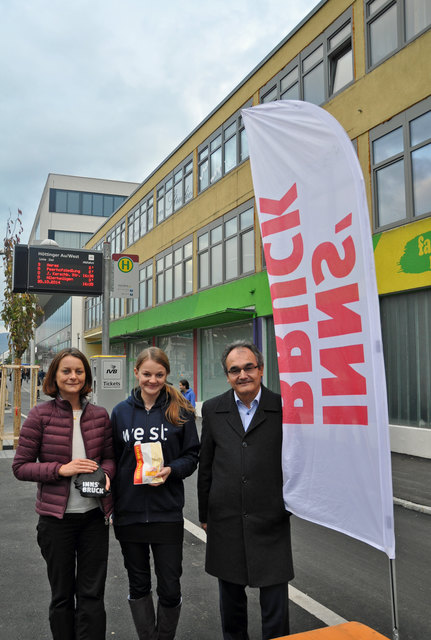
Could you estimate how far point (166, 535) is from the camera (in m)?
3.22

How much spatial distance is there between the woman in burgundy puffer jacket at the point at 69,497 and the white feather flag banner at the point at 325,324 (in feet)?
3.76

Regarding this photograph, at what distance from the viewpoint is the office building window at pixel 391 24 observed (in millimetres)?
11422

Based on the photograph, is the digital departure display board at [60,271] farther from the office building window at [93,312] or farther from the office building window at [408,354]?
the office building window at [93,312]

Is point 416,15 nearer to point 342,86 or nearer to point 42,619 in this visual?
point 342,86

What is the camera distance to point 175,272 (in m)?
24.3

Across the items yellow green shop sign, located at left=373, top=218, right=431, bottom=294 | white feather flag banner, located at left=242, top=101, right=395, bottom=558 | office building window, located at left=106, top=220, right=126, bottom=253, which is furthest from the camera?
office building window, located at left=106, top=220, right=126, bottom=253

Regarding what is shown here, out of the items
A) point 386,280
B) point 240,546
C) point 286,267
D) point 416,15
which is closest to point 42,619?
point 240,546

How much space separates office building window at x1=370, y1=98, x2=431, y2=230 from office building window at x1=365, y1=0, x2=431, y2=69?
1643mm

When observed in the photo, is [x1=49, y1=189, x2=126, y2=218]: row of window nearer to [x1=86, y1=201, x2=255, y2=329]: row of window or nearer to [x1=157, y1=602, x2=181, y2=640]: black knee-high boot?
[x1=86, y1=201, x2=255, y2=329]: row of window

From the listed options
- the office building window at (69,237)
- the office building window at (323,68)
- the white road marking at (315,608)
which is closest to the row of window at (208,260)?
the office building window at (323,68)

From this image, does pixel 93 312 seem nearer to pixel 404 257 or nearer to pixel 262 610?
pixel 404 257

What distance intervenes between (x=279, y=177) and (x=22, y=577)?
13.2ft

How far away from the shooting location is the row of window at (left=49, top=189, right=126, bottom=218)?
59.1 m

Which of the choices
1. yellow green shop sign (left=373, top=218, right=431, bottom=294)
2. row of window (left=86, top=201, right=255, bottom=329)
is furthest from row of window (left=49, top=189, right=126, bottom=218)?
yellow green shop sign (left=373, top=218, right=431, bottom=294)
